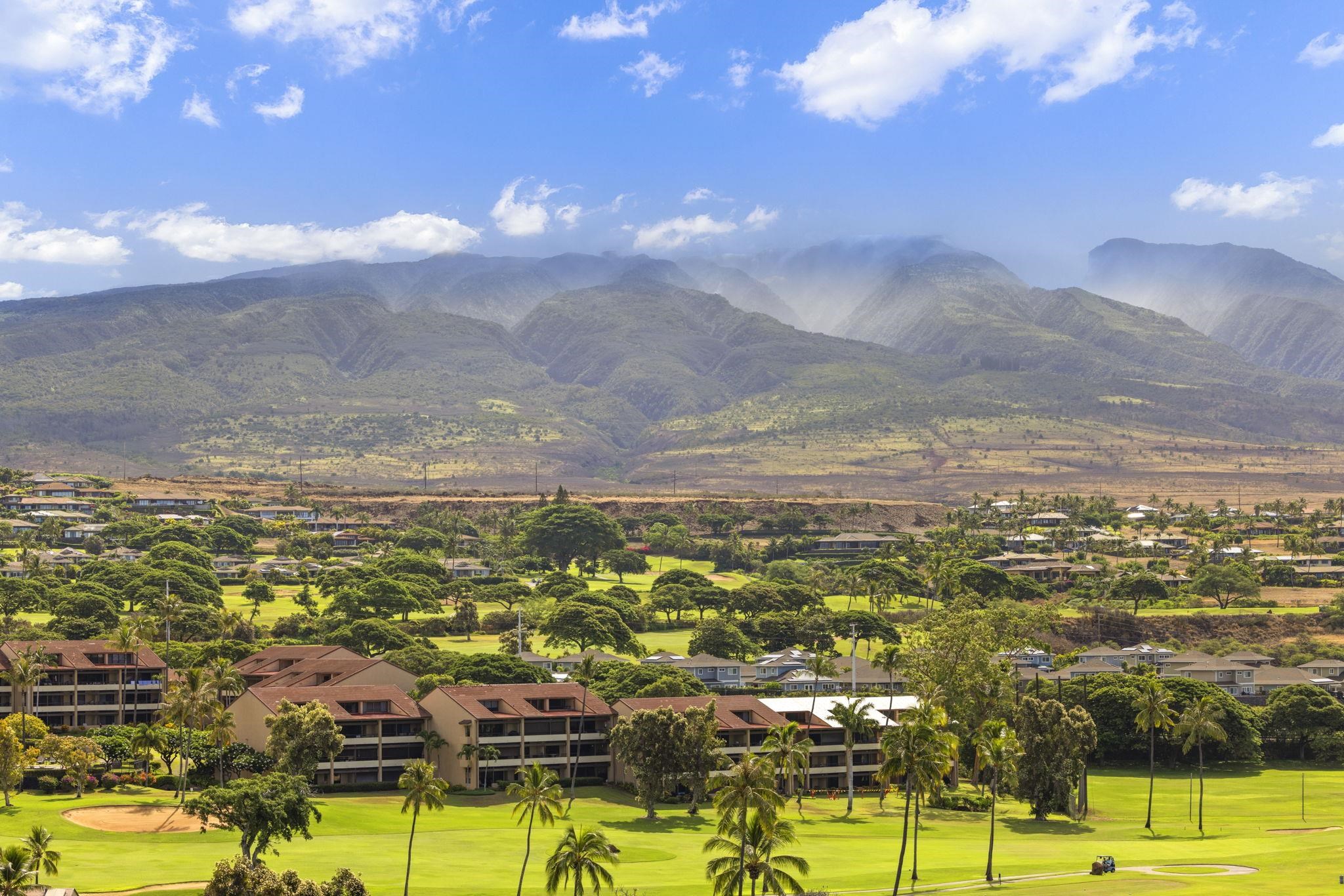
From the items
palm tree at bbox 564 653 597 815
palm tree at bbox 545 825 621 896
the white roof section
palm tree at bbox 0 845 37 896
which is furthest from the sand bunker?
the white roof section

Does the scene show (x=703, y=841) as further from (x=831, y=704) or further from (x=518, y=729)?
(x=831, y=704)

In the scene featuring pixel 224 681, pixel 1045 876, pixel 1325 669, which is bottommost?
pixel 1045 876

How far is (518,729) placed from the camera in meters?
103

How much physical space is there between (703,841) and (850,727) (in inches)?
769

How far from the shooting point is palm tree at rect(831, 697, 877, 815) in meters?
101

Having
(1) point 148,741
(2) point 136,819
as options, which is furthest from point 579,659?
(2) point 136,819

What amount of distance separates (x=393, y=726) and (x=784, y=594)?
78.1 metres

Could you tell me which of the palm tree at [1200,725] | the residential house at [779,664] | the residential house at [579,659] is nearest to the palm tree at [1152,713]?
the palm tree at [1200,725]

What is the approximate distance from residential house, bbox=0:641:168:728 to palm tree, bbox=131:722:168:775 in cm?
1811

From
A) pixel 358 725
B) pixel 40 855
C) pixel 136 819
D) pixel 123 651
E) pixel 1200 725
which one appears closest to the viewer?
pixel 40 855

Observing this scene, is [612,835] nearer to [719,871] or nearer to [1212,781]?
[719,871]

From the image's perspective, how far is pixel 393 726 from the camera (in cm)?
10281

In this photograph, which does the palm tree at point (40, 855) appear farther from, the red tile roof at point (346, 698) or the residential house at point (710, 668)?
the residential house at point (710, 668)

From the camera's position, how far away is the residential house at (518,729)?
101 m
